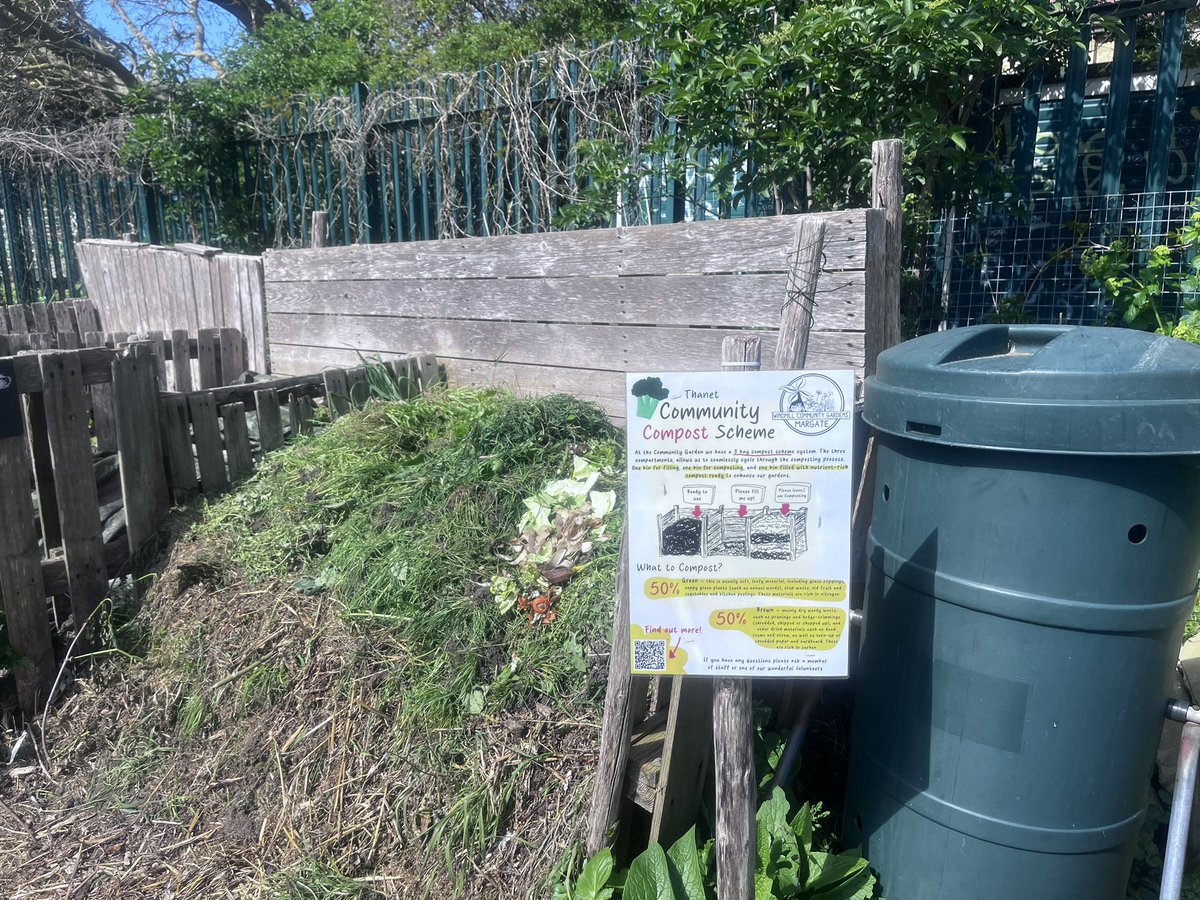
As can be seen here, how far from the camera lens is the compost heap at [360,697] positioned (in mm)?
2918

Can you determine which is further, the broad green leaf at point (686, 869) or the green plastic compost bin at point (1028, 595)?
the broad green leaf at point (686, 869)

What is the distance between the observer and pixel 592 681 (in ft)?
10.0

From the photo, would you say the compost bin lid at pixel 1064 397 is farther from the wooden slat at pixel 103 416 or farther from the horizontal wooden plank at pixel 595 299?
the wooden slat at pixel 103 416

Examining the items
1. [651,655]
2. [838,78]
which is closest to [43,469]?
[651,655]

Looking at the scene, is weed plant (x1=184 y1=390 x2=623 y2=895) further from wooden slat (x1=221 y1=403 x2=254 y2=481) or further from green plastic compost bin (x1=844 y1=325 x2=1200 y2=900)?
green plastic compost bin (x1=844 y1=325 x2=1200 y2=900)

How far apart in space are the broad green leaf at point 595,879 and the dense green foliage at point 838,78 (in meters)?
3.14

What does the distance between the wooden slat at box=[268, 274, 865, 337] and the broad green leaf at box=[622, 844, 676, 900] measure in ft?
6.39

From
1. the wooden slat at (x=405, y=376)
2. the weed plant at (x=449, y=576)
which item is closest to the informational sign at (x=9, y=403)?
the weed plant at (x=449, y=576)

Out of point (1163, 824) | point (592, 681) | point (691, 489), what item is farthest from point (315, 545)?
point (1163, 824)

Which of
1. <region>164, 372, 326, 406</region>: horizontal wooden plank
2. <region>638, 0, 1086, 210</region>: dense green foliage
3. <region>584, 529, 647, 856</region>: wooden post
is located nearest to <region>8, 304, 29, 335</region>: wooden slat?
<region>164, 372, 326, 406</region>: horizontal wooden plank

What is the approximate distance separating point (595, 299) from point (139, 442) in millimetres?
2256

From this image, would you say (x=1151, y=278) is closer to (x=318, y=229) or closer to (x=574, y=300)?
(x=574, y=300)

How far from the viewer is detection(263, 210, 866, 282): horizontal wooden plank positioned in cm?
359

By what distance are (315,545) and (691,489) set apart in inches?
97.2
